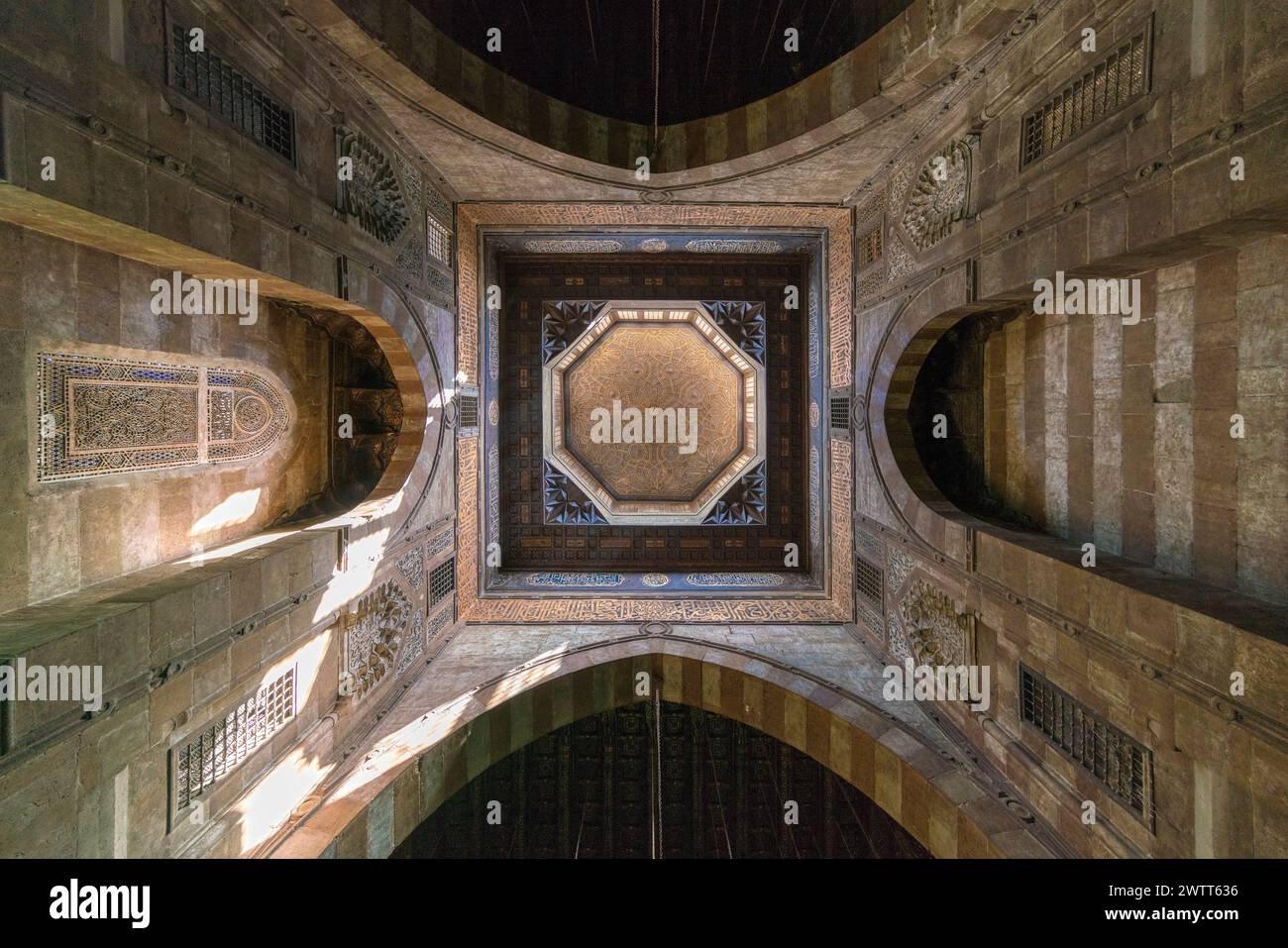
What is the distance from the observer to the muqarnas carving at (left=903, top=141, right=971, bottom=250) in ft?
17.7

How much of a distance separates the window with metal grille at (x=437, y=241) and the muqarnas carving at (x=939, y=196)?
5510mm

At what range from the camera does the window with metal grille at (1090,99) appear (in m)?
3.72

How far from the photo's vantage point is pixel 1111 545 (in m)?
4.56

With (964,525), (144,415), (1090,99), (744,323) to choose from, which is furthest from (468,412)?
(1090,99)

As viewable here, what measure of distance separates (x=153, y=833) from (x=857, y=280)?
27.6 ft

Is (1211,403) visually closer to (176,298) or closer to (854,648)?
(854,648)

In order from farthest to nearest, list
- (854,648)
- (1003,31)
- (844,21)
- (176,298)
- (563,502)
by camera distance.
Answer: (563,502), (854,648), (844,21), (1003,31), (176,298)

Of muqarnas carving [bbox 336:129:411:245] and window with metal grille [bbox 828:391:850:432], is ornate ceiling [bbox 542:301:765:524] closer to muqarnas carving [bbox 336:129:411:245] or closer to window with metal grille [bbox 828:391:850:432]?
window with metal grille [bbox 828:391:850:432]

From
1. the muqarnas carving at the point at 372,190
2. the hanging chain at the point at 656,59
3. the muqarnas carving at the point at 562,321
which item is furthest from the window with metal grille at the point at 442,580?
the hanging chain at the point at 656,59

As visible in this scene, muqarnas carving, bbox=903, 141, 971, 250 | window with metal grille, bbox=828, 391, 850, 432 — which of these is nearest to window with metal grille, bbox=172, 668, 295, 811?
window with metal grille, bbox=828, 391, 850, 432

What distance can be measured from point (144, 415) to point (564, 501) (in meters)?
5.61

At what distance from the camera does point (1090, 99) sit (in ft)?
13.5

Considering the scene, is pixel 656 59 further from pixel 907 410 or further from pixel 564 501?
pixel 564 501
